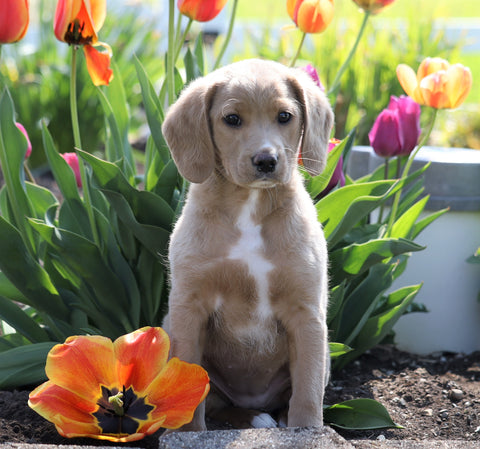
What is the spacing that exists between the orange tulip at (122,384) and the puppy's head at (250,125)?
1.74 ft

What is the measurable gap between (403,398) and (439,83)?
3.75ft

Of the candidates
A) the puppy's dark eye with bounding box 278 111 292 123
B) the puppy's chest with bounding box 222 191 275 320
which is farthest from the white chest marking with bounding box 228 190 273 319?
the puppy's dark eye with bounding box 278 111 292 123

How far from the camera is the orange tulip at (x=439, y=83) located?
2732mm

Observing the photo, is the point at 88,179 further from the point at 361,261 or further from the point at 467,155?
the point at 467,155

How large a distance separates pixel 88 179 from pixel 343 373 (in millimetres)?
1270

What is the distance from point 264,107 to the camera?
7.14 feet

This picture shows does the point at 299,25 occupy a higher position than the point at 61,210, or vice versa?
the point at 299,25

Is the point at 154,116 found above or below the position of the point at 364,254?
above

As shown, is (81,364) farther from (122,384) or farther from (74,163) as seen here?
(74,163)

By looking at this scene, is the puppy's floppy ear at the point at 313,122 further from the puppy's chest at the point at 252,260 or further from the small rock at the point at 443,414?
the small rock at the point at 443,414

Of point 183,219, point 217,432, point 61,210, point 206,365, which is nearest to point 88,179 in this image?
point 61,210

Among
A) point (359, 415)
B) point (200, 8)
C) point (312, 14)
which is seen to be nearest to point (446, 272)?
point (359, 415)

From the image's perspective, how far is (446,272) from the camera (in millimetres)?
3494

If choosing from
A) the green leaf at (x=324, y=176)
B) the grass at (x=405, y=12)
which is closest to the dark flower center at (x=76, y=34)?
the green leaf at (x=324, y=176)
